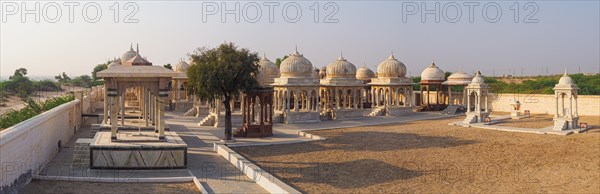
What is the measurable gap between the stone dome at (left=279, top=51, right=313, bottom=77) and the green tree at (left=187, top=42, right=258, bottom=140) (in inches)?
391

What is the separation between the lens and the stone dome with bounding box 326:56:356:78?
114ft

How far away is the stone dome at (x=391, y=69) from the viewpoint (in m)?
37.4

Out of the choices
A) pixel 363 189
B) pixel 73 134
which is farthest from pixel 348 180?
pixel 73 134

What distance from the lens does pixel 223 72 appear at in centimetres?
1958

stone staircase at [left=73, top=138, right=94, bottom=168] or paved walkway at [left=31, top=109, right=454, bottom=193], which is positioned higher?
stone staircase at [left=73, top=138, right=94, bottom=168]

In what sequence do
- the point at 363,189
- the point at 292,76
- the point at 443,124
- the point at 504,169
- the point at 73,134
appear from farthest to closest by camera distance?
the point at 292,76 → the point at 443,124 → the point at 73,134 → the point at 504,169 → the point at 363,189

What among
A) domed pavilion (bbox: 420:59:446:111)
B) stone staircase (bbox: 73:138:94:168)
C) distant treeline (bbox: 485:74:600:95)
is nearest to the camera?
stone staircase (bbox: 73:138:94:168)

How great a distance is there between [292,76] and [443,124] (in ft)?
30.7

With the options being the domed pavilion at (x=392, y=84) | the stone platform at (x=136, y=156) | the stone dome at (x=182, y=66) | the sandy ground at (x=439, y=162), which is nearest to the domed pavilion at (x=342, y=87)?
the domed pavilion at (x=392, y=84)

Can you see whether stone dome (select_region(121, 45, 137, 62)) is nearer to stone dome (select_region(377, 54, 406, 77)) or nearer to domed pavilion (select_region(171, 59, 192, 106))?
domed pavilion (select_region(171, 59, 192, 106))

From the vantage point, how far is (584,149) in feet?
57.3

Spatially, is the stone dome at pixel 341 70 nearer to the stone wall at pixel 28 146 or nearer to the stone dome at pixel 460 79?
the stone dome at pixel 460 79

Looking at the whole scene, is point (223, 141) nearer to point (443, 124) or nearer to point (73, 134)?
point (73, 134)

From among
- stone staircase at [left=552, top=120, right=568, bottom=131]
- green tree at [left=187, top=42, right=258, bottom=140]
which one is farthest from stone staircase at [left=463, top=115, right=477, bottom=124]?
green tree at [left=187, top=42, right=258, bottom=140]
